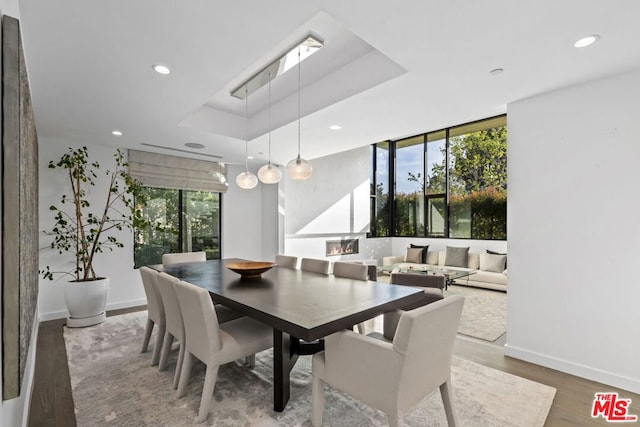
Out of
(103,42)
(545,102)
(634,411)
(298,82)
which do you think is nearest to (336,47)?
(298,82)

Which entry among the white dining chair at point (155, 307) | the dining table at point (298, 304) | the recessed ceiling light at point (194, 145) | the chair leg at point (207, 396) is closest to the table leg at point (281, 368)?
the dining table at point (298, 304)

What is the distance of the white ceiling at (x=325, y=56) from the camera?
66.9 inches

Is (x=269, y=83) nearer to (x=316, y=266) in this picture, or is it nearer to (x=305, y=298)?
(x=316, y=266)

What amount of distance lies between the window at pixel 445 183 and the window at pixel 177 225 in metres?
4.15

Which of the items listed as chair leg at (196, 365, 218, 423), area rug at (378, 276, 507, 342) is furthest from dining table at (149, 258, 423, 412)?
area rug at (378, 276, 507, 342)

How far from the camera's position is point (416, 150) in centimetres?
790

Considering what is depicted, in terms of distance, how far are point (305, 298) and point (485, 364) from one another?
1.85 meters

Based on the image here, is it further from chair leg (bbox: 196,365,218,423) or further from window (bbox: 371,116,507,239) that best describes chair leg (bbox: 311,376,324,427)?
window (bbox: 371,116,507,239)

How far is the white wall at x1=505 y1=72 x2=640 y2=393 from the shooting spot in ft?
7.86

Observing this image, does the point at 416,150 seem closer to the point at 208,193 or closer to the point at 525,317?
the point at 208,193

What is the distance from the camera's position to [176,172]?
520 centimetres

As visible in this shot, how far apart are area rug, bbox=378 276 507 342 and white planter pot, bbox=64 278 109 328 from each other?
14.2ft

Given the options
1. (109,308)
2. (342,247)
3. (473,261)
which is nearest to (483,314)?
(473,261)

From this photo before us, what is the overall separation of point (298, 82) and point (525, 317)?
317 centimetres
